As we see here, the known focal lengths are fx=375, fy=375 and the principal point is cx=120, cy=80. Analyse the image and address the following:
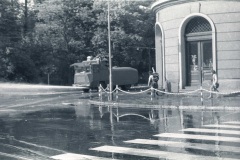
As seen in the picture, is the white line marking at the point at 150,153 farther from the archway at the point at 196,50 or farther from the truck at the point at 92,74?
the truck at the point at 92,74

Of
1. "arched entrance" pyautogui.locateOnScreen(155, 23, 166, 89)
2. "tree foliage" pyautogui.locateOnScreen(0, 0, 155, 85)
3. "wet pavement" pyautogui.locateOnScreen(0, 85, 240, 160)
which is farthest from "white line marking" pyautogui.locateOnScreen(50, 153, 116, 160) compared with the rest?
"tree foliage" pyautogui.locateOnScreen(0, 0, 155, 85)

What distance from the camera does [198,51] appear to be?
23.9 m

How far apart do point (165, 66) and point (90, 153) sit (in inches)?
710

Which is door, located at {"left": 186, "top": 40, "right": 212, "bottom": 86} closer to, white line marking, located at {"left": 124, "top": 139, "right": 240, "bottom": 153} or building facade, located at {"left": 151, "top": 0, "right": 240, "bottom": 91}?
building facade, located at {"left": 151, "top": 0, "right": 240, "bottom": 91}

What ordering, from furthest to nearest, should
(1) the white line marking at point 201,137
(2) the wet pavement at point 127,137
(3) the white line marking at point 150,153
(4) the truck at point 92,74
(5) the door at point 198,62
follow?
(4) the truck at point 92,74 → (5) the door at point 198,62 → (1) the white line marking at point 201,137 → (2) the wet pavement at point 127,137 → (3) the white line marking at point 150,153

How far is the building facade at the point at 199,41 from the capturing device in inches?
863

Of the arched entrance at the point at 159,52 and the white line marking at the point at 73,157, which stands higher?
the arched entrance at the point at 159,52

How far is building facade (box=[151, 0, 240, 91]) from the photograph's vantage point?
21.9m

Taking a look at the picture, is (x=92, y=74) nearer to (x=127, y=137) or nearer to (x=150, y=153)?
(x=127, y=137)

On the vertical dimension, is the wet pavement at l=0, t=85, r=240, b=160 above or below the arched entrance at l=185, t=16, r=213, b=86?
below

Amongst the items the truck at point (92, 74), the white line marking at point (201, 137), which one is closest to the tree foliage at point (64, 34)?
the truck at point (92, 74)

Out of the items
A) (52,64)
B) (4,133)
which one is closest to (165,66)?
(4,133)

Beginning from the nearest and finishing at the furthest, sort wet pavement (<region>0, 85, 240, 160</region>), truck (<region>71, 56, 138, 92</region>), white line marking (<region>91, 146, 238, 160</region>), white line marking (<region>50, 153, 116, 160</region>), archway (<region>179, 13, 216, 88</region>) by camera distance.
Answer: white line marking (<region>91, 146, 238, 160</region>), white line marking (<region>50, 153, 116, 160</region>), wet pavement (<region>0, 85, 240, 160</region>), archway (<region>179, 13, 216, 88</region>), truck (<region>71, 56, 138, 92</region>)

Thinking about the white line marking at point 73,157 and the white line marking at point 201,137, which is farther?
the white line marking at point 201,137
